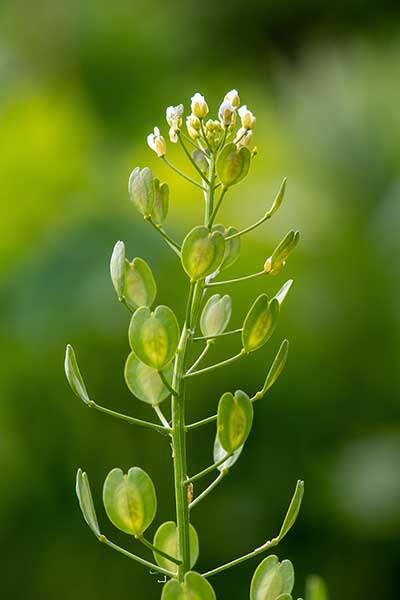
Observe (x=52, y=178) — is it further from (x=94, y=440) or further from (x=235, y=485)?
(x=235, y=485)

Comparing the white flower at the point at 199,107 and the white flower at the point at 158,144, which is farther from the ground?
the white flower at the point at 199,107

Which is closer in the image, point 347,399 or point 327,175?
point 347,399

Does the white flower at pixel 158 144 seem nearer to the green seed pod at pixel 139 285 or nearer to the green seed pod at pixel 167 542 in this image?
the green seed pod at pixel 139 285

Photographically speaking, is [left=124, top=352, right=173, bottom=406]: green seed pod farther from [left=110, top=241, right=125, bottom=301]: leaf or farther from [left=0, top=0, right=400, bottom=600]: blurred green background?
[left=0, top=0, right=400, bottom=600]: blurred green background

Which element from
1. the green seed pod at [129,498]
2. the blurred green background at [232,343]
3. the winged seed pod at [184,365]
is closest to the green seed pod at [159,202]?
the winged seed pod at [184,365]

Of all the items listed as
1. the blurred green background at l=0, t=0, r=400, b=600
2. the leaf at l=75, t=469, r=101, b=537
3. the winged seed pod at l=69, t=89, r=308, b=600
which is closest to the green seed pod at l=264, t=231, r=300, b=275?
the winged seed pod at l=69, t=89, r=308, b=600

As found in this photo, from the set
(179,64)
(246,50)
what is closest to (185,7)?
(246,50)
